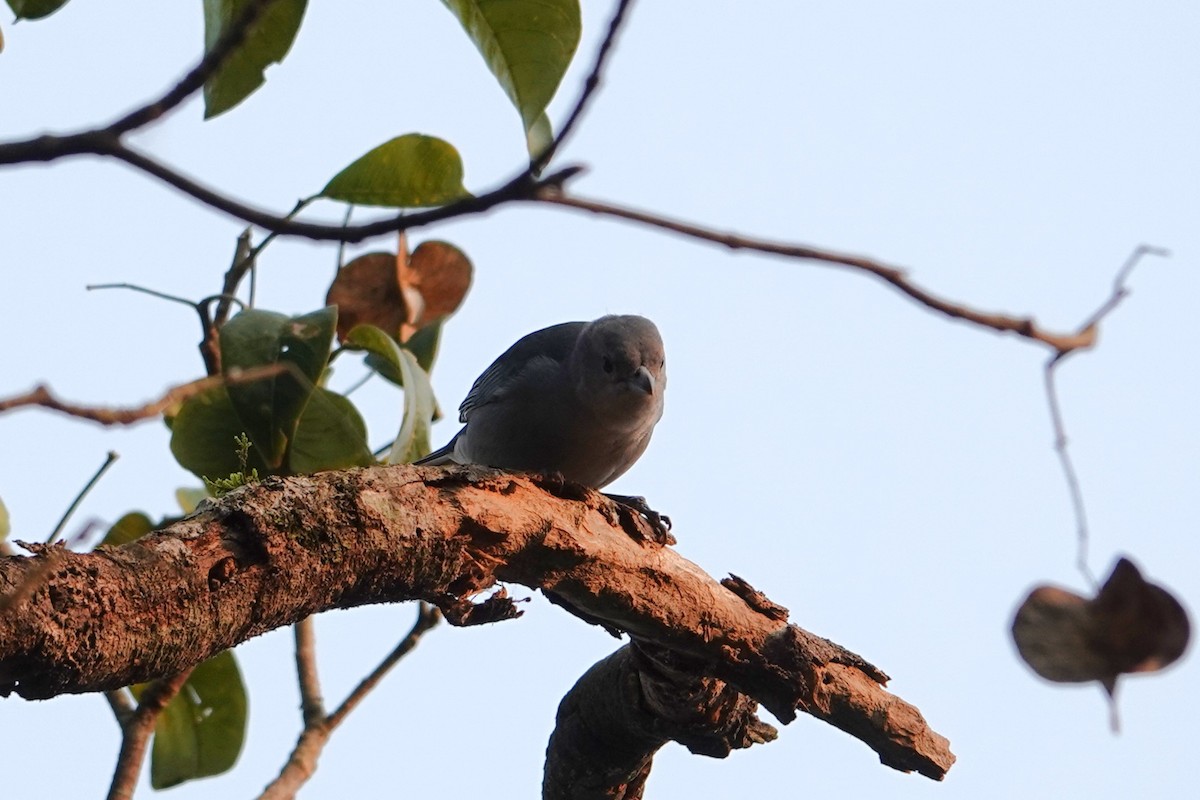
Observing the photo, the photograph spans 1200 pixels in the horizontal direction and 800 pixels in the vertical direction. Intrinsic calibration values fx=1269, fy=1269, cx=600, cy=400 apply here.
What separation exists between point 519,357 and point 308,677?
1.74m

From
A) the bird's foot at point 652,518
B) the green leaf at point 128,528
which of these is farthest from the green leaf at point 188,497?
the bird's foot at point 652,518

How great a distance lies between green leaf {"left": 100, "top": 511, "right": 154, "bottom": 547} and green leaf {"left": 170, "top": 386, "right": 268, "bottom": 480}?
0.35 meters

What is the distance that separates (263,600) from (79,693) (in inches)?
17.4

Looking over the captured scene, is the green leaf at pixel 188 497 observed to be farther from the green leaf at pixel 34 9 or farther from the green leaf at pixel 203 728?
the green leaf at pixel 34 9

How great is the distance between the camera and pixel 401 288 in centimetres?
531

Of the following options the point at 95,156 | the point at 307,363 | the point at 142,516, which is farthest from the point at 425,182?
the point at 95,156

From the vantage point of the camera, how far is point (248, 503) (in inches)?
112

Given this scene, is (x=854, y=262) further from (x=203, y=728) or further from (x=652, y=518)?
(x=203, y=728)

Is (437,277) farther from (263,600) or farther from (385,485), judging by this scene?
(263,600)

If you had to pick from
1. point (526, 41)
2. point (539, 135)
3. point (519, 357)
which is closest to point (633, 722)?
point (519, 357)

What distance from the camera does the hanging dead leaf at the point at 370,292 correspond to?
5258 mm

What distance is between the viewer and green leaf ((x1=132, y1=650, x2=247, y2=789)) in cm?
479

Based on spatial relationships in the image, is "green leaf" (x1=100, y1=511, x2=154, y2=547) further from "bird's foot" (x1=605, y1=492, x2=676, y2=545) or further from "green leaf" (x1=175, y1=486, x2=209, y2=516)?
"bird's foot" (x1=605, y1=492, x2=676, y2=545)

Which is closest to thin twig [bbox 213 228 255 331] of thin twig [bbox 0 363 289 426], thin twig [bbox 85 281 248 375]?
thin twig [bbox 85 281 248 375]
